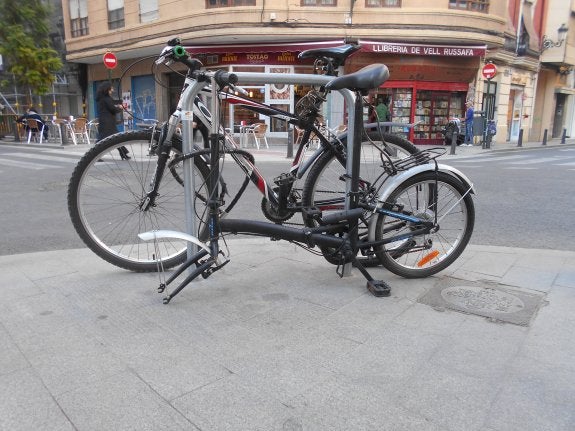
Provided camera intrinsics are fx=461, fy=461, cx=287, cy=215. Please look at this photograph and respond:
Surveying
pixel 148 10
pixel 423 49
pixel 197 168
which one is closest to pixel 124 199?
pixel 197 168

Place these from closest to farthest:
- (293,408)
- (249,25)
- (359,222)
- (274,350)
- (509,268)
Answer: (293,408)
(274,350)
(359,222)
(509,268)
(249,25)

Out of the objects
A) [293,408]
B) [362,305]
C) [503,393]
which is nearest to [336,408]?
[293,408]

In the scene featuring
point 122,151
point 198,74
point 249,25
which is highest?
point 249,25

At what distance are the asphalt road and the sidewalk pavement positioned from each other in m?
1.34

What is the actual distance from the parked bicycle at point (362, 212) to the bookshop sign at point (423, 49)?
51.5 feet

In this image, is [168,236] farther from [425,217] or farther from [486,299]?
[486,299]

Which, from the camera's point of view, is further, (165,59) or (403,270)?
(403,270)

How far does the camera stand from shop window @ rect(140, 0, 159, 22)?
65.9ft

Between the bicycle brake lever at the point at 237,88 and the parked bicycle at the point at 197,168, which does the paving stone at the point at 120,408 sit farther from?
the bicycle brake lever at the point at 237,88

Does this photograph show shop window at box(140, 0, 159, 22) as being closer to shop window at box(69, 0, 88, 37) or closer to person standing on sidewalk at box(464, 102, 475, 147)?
shop window at box(69, 0, 88, 37)

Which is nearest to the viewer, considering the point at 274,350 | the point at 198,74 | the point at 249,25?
the point at 274,350

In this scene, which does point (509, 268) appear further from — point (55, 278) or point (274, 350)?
point (55, 278)

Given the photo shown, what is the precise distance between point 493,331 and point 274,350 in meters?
1.30

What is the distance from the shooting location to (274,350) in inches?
97.8
